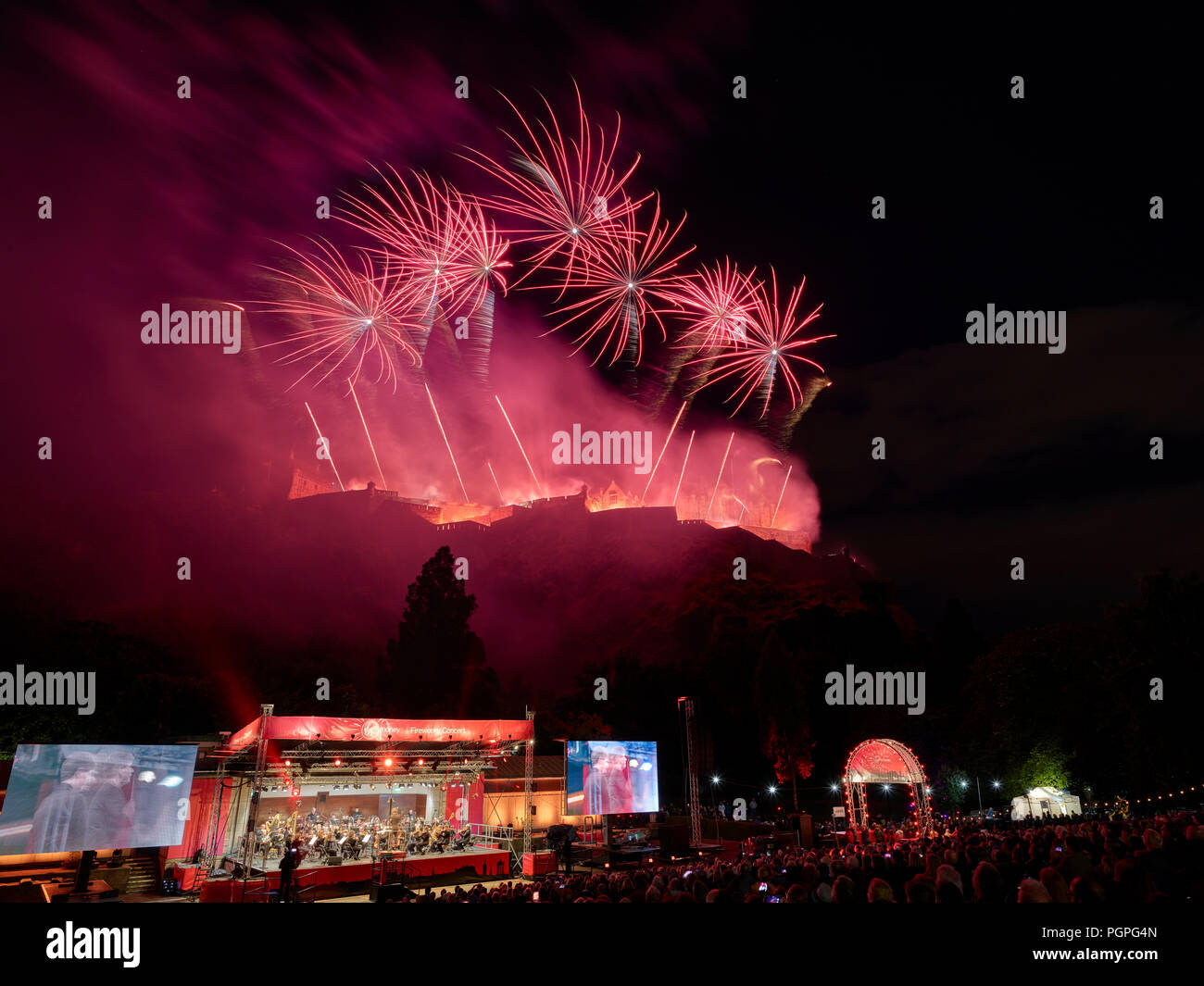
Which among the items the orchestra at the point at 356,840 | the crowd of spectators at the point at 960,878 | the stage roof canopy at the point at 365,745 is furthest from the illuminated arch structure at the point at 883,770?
the orchestra at the point at 356,840

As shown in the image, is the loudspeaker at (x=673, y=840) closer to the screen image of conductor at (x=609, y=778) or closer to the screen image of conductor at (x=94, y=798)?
the screen image of conductor at (x=609, y=778)

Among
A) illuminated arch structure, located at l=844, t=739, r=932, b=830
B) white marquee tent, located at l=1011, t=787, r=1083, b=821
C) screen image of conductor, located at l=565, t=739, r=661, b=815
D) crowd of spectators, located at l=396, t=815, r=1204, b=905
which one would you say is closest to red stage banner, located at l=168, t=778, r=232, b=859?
screen image of conductor, located at l=565, t=739, r=661, b=815

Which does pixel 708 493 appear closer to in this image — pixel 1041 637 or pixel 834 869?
pixel 1041 637

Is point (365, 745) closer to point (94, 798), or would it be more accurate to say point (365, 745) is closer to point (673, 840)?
point (94, 798)

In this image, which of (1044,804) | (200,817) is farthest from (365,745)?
(1044,804)

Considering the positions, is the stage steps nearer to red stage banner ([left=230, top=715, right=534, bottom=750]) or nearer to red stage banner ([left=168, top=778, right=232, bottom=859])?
red stage banner ([left=168, top=778, right=232, bottom=859])
